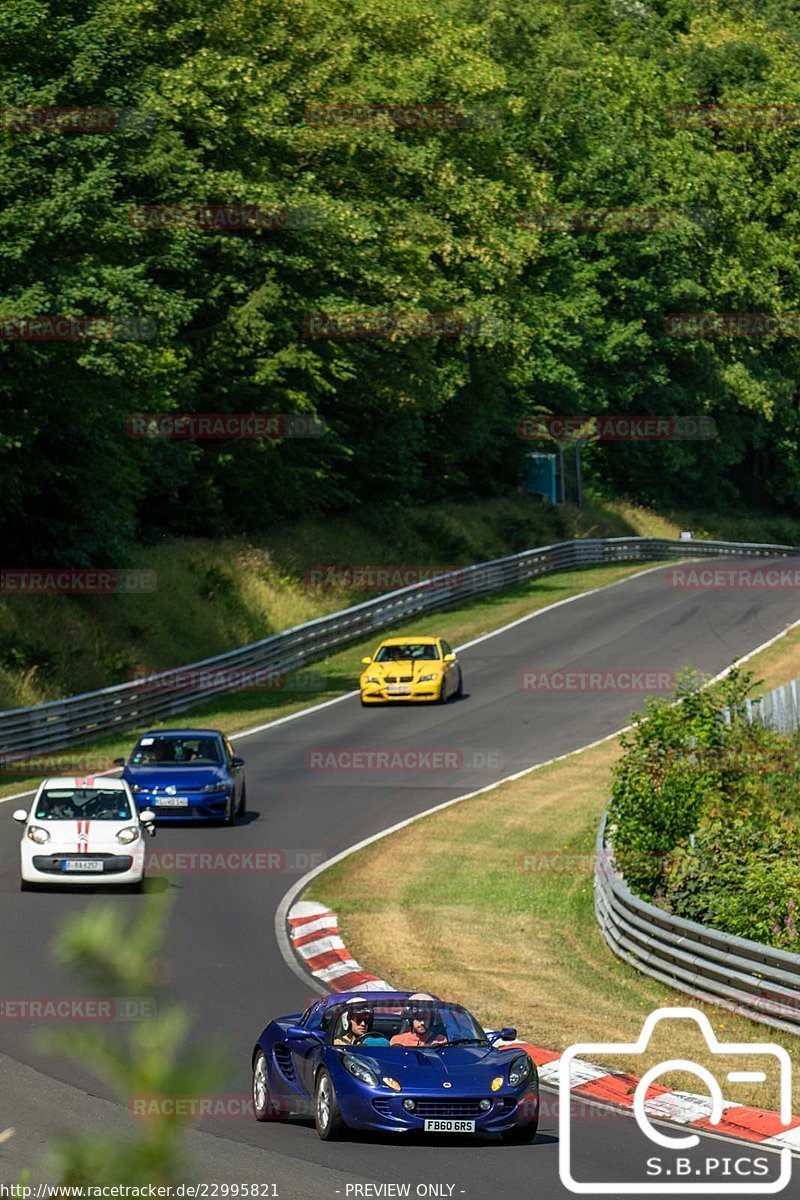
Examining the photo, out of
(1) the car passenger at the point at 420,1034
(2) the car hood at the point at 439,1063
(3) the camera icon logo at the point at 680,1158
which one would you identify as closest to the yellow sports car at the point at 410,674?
(3) the camera icon logo at the point at 680,1158

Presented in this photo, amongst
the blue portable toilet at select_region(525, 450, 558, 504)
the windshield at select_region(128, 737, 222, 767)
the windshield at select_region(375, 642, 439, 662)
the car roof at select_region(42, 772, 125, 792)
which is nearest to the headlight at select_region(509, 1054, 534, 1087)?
the car roof at select_region(42, 772, 125, 792)

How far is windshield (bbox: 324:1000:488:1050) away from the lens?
1262 centimetres

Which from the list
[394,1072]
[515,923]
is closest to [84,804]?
[515,923]

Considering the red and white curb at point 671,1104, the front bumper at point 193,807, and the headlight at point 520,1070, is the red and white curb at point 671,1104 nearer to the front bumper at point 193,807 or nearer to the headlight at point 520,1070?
the headlight at point 520,1070

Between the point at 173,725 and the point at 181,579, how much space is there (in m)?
10.7

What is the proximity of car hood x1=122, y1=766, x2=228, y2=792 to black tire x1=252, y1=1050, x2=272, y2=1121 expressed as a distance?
51.4ft

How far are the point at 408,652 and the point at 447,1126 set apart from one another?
3040cm

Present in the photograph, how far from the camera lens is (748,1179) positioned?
10.9m

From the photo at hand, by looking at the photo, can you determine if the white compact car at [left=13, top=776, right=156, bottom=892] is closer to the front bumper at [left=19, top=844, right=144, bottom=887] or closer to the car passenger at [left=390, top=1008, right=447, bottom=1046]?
the front bumper at [left=19, top=844, right=144, bottom=887]

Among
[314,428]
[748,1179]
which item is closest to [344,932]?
[748,1179]

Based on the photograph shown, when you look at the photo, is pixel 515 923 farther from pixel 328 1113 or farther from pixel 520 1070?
pixel 328 1113

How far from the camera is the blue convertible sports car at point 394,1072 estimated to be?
1184 cm

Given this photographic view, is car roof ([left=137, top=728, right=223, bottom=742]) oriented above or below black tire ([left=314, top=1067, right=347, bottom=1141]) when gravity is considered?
below

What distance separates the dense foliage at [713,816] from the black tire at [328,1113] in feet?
24.6
